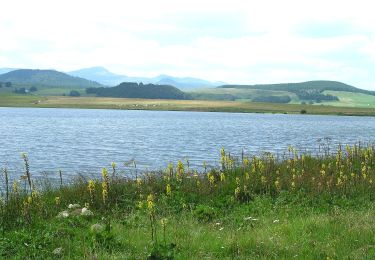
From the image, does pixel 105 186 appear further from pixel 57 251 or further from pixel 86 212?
pixel 57 251

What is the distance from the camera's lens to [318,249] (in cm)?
924

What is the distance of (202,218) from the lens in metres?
12.9

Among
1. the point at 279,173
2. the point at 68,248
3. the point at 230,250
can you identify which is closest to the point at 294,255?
the point at 230,250

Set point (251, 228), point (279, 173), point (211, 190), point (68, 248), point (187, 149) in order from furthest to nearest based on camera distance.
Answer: point (187, 149), point (279, 173), point (211, 190), point (251, 228), point (68, 248)

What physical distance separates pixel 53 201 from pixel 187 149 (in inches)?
1323

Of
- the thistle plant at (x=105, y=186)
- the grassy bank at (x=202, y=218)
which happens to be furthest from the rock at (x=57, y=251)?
the thistle plant at (x=105, y=186)

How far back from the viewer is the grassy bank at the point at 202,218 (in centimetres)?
936

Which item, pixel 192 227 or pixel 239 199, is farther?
pixel 239 199

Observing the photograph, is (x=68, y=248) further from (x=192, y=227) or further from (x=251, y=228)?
(x=251, y=228)

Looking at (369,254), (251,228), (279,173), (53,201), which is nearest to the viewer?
(369,254)

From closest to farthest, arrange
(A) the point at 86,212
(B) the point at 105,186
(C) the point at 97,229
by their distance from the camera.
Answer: (C) the point at 97,229 < (A) the point at 86,212 < (B) the point at 105,186

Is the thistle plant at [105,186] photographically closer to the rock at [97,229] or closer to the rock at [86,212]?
the rock at [86,212]

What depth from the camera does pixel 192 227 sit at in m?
11.5

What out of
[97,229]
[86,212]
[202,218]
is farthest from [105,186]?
[97,229]
